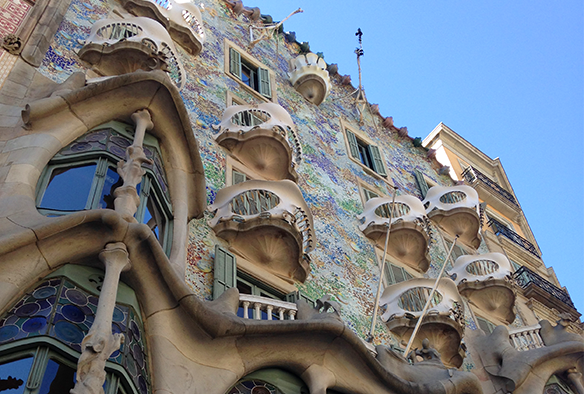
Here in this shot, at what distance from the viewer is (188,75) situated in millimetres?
15328

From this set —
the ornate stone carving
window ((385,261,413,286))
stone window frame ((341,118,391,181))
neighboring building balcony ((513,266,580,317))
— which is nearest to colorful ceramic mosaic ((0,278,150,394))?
the ornate stone carving

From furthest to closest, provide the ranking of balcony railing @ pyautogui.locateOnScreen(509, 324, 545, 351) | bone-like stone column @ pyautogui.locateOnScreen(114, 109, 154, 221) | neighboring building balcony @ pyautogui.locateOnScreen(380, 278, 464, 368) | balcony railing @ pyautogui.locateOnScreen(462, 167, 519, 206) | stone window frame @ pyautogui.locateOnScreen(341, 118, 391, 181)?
balcony railing @ pyautogui.locateOnScreen(462, 167, 519, 206), stone window frame @ pyautogui.locateOnScreen(341, 118, 391, 181), balcony railing @ pyautogui.locateOnScreen(509, 324, 545, 351), neighboring building balcony @ pyautogui.locateOnScreen(380, 278, 464, 368), bone-like stone column @ pyautogui.locateOnScreen(114, 109, 154, 221)

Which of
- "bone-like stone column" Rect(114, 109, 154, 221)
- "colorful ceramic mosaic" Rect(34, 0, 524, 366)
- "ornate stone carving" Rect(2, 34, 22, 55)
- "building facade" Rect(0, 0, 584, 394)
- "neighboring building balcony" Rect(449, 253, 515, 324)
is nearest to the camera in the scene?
"building facade" Rect(0, 0, 584, 394)

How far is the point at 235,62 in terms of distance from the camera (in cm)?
1755

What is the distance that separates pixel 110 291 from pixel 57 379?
1.01 m

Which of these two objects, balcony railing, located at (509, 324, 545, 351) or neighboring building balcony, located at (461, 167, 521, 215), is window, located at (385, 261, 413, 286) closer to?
balcony railing, located at (509, 324, 545, 351)

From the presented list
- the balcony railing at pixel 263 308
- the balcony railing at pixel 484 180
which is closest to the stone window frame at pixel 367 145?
the balcony railing at pixel 484 180

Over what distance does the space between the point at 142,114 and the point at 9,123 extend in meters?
1.79

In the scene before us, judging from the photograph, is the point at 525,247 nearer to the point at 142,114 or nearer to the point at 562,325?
the point at 562,325

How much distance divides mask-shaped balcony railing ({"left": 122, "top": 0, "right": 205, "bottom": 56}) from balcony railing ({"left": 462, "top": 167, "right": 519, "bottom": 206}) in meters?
11.6

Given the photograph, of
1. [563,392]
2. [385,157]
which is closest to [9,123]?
[563,392]

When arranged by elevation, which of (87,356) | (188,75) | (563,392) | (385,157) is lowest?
(87,356)

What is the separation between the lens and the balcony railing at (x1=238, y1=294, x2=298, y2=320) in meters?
9.72

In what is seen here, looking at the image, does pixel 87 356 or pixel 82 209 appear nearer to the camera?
pixel 87 356
